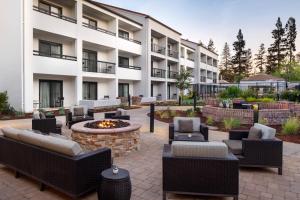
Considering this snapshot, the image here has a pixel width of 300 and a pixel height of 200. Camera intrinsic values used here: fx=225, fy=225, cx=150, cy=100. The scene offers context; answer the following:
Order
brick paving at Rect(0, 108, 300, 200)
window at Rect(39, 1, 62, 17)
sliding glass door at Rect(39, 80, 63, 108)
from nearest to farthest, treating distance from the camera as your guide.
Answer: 1. brick paving at Rect(0, 108, 300, 200)
2. window at Rect(39, 1, 62, 17)
3. sliding glass door at Rect(39, 80, 63, 108)

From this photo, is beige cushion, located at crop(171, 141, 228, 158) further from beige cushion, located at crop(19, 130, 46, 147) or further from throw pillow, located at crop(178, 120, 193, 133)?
throw pillow, located at crop(178, 120, 193, 133)

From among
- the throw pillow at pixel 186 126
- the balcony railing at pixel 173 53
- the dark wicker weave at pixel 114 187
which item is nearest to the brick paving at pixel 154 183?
the dark wicker weave at pixel 114 187

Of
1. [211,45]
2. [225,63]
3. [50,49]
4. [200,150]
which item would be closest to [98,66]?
[50,49]

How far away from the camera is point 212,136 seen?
351 inches

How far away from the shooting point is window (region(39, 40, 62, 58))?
17.2 m

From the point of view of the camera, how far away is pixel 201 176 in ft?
12.1

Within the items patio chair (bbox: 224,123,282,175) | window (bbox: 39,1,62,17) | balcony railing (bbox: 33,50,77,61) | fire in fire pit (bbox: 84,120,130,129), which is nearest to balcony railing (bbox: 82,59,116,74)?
balcony railing (bbox: 33,50,77,61)

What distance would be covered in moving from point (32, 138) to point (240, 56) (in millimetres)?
61989

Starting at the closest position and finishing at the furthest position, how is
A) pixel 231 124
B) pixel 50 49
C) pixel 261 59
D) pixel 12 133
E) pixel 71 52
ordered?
1. pixel 12 133
2. pixel 231 124
3. pixel 50 49
4. pixel 71 52
5. pixel 261 59

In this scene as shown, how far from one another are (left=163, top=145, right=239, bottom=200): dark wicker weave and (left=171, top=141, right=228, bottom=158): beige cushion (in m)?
0.09

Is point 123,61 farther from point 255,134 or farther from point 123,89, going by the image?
point 255,134

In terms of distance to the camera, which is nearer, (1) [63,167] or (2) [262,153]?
(1) [63,167]

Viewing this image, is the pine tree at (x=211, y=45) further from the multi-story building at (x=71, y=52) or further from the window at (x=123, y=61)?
the window at (x=123, y=61)

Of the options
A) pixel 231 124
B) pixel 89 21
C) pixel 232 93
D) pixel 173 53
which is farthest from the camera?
pixel 173 53
